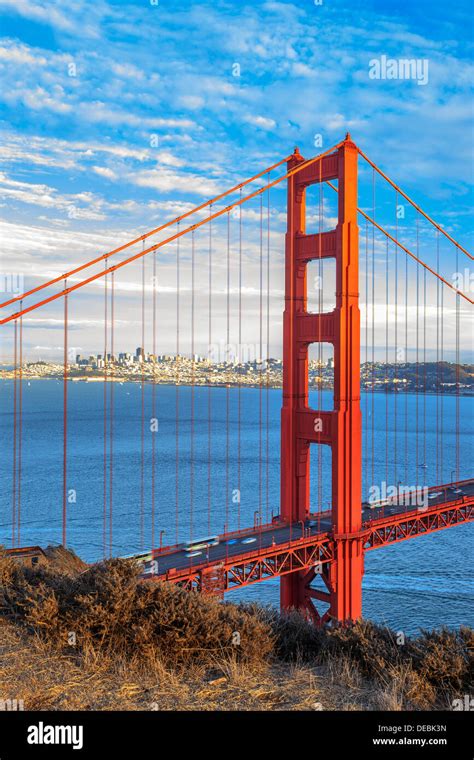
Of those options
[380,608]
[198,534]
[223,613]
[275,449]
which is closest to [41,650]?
[223,613]

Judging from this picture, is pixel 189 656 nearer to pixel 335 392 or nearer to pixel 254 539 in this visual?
pixel 254 539

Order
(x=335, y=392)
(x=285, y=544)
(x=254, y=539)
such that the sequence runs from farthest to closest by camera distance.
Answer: (x=335, y=392) < (x=254, y=539) < (x=285, y=544)

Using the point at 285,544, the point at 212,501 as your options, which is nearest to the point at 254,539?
the point at 285,544

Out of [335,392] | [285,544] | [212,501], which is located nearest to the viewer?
[285,544]

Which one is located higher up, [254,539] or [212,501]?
[254,539]

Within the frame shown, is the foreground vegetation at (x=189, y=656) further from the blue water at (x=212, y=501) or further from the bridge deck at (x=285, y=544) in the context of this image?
the blue water at (x=212, y=501)

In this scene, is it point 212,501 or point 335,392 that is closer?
point 335,392

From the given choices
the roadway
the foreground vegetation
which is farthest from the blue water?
the foreground vegetation
